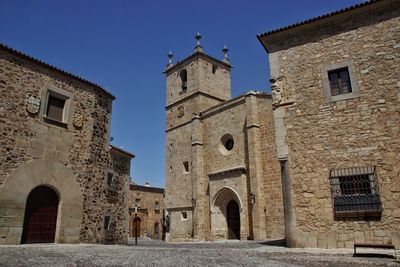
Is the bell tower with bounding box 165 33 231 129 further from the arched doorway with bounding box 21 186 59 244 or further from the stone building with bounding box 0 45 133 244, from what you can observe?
the arched doorway with bounding box 21 186 59 244

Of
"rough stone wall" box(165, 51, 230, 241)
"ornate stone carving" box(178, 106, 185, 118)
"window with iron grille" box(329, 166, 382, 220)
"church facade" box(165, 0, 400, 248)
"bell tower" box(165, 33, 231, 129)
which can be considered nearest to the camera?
"window with iron grille" box(329, 166, 382, 220)

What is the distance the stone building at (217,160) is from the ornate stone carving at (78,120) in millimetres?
9732

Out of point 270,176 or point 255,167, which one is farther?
point 255,167

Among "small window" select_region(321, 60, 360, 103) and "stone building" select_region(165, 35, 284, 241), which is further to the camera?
"stone building" select_region(165, 35, 284, 241)

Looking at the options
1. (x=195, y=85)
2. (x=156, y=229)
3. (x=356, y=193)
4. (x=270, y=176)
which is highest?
(x=195, y=85)

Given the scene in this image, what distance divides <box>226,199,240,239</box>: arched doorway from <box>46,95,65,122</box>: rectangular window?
11835 millimetres

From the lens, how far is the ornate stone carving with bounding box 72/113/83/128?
11.6 meters

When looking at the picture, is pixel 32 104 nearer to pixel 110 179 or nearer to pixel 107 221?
pixel 110 179

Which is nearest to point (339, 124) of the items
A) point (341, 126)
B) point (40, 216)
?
point (341, 126)

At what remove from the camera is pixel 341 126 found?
936 centimetres

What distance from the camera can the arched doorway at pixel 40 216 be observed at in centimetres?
1004

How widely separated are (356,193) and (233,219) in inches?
458

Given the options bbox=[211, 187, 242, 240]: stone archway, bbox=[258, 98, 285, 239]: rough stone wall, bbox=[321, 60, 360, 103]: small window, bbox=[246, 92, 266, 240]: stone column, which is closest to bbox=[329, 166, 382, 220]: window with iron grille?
bbox=[321, 60, 360, 103]: small window

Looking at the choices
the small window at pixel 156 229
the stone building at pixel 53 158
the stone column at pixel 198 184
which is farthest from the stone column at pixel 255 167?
the small window at pixel 156 229
